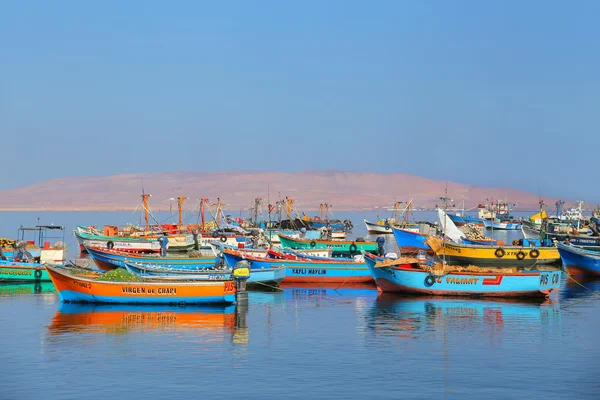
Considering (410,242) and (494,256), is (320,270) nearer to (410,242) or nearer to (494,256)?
(494,256)

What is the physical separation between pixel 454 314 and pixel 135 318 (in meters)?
13.6

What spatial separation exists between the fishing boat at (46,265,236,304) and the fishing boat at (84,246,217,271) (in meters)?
10.3

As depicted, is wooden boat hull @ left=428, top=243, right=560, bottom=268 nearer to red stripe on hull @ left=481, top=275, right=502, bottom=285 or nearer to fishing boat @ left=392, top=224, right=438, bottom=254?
fishing boat @ left=392, top=224, right=438, bottom=254

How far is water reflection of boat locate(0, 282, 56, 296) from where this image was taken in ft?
156

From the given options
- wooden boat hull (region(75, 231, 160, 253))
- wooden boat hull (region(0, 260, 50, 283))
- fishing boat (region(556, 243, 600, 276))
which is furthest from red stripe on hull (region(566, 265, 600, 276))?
wooden boat hull (region(75, 231, 160, 253))

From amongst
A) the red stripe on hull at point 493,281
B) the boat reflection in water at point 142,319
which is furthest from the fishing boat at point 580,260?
the boat reflection in water at point 142,319

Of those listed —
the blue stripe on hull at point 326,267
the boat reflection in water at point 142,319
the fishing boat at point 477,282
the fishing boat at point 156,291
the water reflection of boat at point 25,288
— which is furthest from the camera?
the blue stripe on hull at point 326,267

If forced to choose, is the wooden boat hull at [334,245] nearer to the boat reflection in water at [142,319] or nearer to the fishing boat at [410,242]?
the fishing boat at [410,242]

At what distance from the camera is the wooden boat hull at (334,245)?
78125 mm

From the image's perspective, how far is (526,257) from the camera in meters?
61.3

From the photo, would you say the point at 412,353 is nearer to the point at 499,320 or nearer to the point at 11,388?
the point at 499,320

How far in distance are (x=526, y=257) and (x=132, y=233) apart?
36.8m

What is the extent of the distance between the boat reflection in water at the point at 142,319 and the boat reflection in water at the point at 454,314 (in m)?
5.99

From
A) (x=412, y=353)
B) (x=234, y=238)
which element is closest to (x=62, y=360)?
(x=412, y=353)
